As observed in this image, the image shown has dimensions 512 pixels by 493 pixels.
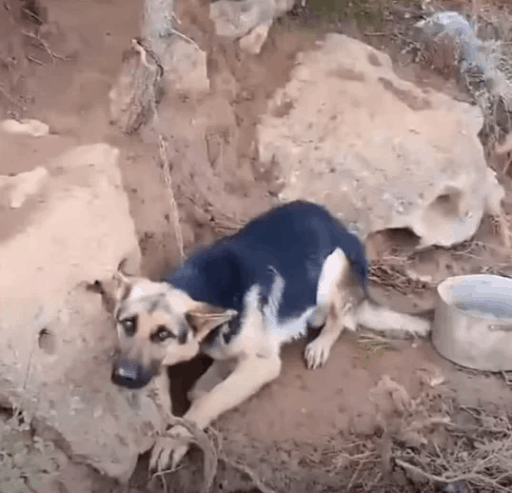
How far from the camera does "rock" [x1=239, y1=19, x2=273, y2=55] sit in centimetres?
143

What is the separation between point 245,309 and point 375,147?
48cm

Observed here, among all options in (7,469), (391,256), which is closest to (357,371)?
(391,256)

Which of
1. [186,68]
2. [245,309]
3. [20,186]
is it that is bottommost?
[245,309]

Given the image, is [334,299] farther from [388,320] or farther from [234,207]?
[234,207]

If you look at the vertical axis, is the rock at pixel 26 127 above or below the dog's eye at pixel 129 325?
above

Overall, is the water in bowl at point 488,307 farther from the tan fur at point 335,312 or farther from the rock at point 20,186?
the rock at point 20,186

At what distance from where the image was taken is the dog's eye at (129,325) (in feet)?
3.44

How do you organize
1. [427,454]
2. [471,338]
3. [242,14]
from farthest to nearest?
1. [242,14]
2. [471,338]
3. [427,454]

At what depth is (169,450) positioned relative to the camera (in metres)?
1.05

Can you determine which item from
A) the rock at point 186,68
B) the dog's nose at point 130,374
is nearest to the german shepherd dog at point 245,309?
the dog's nose at point 130,374

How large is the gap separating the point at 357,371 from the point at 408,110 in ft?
1.82

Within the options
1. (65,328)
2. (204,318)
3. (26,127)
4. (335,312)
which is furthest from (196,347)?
(26,127)

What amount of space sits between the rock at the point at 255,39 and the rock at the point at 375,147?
78mm

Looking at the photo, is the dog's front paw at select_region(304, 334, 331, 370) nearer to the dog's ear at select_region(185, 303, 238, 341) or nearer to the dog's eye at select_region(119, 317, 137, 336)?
the dog's ear at select_region(185, 303, 238, 341)
